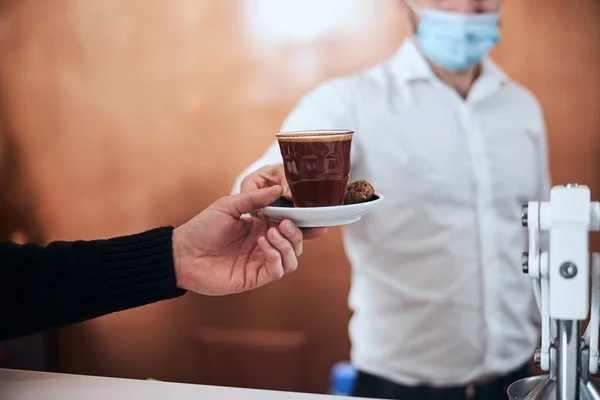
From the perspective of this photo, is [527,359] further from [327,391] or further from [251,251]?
[251,251]

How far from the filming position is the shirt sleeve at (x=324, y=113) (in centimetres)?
212

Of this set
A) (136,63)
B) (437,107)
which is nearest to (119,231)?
(136,63)

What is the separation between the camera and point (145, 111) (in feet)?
8.63

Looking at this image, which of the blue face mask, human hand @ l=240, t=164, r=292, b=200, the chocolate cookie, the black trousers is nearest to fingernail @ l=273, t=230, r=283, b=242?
the chocolate cookie

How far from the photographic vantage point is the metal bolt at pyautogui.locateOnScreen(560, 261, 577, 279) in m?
0.87

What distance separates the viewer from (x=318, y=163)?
1.26m

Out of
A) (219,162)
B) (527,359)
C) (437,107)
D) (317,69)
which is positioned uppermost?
(317,69)

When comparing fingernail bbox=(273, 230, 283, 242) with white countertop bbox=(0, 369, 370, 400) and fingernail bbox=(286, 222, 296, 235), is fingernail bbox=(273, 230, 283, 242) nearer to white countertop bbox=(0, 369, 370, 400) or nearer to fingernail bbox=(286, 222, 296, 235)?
fingernail bbox=(286, 222, 296, 235)

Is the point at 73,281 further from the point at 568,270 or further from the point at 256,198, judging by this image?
the point at 568,270

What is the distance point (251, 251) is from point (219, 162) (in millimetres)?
1190

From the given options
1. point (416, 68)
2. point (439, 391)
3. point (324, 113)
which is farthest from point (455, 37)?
point (439, 391)

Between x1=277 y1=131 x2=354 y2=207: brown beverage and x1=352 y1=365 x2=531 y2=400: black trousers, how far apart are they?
111 centimetres

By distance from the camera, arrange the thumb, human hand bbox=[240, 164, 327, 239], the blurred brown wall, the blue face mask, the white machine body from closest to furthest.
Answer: the white machine body
the thumb
human hand bbox=[240, 164, 327, 239]
the blue face mask
the blurred brown wall

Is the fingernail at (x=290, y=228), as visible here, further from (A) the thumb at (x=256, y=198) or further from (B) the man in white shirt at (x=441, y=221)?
(B) the man in white shirt at (x=441, y=221)
